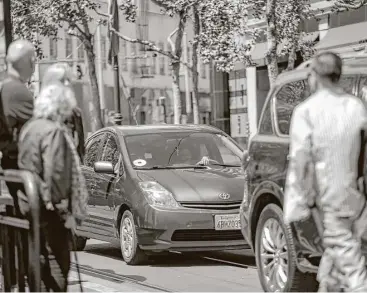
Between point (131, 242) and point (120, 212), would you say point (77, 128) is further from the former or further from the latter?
point (120, 212)

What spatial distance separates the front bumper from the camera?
12.1m

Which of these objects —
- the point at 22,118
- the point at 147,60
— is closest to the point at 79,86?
the point at 147,60

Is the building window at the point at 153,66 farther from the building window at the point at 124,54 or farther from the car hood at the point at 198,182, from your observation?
the car hood at the point at 198,182

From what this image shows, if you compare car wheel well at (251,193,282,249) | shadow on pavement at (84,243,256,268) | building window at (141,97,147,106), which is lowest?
building window at (141,97,147,106)

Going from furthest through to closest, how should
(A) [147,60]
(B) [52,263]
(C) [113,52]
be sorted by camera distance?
(A) [147,60] < (C) [113,52] < (B) [52,263]

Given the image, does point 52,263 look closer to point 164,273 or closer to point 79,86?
point 164,273

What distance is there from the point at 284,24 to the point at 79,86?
1466 inches

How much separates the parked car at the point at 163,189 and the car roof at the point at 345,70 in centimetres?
276

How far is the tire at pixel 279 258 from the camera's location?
8.92 meters

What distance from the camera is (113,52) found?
28328 mm

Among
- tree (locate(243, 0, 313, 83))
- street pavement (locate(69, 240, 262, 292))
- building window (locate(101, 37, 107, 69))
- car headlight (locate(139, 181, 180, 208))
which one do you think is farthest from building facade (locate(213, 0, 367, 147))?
building window (locate(101, 37, 107, 69))

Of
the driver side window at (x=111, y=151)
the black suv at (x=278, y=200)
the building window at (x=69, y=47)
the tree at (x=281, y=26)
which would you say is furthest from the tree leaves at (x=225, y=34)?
the building window at (x=69, y=47)

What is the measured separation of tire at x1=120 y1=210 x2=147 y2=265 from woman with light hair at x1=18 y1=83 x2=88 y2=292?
5.11 m

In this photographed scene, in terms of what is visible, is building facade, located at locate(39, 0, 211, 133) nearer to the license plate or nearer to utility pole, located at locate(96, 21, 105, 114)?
utility pole, located at locate(96, 21, 105, 114)
